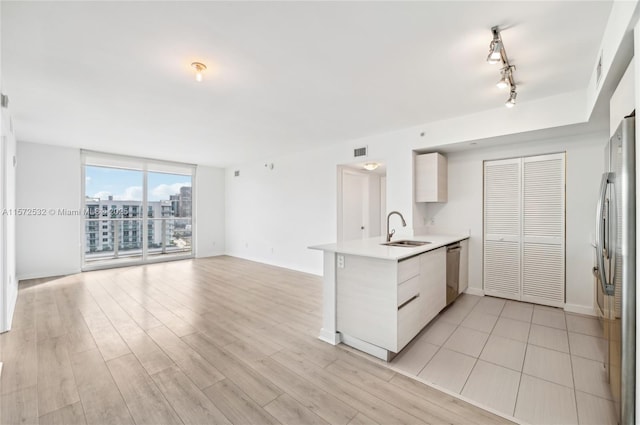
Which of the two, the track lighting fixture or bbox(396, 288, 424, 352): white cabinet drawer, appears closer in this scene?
the track lighting fixture

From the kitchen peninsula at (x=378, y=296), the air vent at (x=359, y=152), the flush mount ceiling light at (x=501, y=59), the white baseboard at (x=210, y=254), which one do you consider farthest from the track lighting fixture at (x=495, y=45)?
the white baseboard at (x=210, y=254)

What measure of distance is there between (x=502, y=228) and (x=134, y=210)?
7.66 metres

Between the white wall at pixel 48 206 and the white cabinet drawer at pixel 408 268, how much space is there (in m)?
6.64

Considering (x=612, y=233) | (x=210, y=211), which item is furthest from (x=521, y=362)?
(x=210, y=211)

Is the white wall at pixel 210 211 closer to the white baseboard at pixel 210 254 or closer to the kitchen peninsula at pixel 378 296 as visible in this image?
the white baseboard at pixel 210 254

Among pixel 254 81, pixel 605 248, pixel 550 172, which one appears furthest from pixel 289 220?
pixel 605 248

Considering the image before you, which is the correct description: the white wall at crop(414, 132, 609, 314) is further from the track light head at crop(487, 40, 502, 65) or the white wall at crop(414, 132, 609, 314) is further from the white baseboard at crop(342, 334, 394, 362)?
the white baseboard at crop(342, 334, 394, 362)

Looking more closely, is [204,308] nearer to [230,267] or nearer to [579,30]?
[230,267]

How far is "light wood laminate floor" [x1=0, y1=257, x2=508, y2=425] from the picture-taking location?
175cm

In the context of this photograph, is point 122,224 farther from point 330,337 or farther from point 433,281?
point 433,281

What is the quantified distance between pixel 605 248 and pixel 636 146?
0.68 metres

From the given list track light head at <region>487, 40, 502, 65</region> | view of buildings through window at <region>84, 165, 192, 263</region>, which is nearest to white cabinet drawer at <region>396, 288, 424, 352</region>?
track light head at <region>487, 40, 502, 65</region>

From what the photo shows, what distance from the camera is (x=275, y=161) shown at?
6.53 meters

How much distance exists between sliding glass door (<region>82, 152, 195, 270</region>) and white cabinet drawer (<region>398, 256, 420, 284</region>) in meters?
6.61
